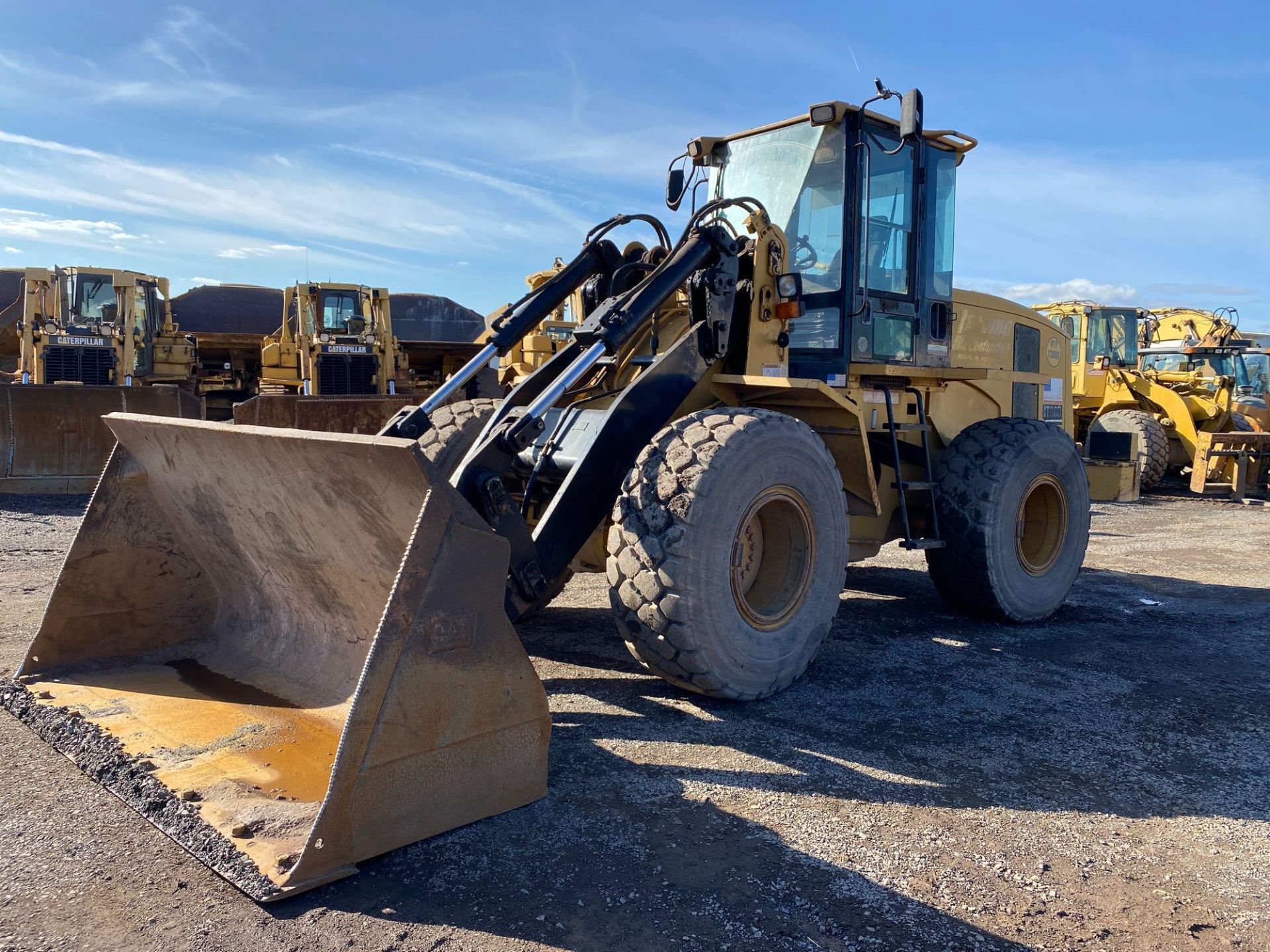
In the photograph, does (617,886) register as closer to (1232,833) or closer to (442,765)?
(442,765)

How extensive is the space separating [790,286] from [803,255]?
621mm

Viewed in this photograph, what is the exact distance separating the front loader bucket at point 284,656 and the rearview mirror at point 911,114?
127 inches

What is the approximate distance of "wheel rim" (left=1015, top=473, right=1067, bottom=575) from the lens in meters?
6.49

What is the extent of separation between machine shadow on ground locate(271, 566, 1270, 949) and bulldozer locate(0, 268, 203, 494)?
7863 mm

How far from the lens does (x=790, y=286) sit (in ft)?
16.9

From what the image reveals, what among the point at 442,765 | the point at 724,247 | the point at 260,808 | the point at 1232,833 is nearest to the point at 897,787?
the point at 1232,833

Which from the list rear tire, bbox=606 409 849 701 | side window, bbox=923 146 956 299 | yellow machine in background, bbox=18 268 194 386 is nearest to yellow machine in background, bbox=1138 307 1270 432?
side window, bbox=923 146 956 299

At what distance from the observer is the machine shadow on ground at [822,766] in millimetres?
2750

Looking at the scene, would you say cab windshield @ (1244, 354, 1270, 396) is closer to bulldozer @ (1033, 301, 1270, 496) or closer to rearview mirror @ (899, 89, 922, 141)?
bulldozer @ (1033, 301, 1270, 496)

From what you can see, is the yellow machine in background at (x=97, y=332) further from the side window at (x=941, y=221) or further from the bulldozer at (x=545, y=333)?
the side window at (x=941, y=221)

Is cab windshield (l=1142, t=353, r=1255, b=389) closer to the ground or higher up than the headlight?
higher up

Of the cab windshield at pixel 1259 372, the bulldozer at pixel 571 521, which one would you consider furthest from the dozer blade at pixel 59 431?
the cab windshield at pixel 1259 372

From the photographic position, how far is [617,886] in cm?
287

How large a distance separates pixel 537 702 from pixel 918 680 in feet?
8.03
